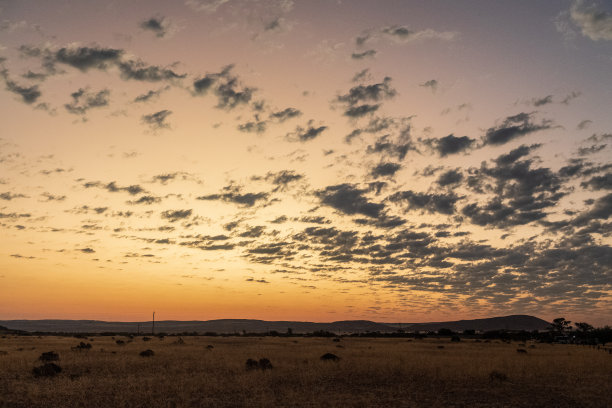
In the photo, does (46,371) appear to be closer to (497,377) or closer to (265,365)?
(265,365)

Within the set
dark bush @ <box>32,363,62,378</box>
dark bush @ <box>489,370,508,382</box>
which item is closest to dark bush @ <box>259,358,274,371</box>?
dark bush @ <box>32,363,62,378</box>

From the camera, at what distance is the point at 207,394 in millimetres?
20000

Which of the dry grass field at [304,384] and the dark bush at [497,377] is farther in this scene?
the dark bush at [497,377]

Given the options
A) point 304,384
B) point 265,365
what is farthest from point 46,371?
point 304,384

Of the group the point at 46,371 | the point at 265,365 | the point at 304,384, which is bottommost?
the point at 265,365

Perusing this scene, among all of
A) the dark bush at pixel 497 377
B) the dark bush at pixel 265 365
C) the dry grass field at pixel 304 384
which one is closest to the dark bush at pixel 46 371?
the dry grass field at pixel 304 384

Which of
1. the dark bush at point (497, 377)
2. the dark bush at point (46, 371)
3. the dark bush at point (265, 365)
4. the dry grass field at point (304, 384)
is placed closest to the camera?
the dry grass field at point (304, 384)

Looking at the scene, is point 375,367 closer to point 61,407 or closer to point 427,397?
point 427,397

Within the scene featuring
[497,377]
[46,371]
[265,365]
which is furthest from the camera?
[265,365]

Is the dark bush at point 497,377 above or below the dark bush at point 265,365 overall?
above

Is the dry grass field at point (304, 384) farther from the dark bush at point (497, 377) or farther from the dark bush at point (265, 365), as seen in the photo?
the dark bush at point (265, 365)

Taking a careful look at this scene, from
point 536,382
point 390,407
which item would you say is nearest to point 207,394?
point 390,407

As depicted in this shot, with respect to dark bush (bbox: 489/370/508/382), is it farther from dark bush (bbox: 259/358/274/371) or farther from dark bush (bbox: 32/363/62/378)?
dark bush (bbox: 32/363/62/378)

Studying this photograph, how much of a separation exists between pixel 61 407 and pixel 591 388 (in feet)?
78.2
